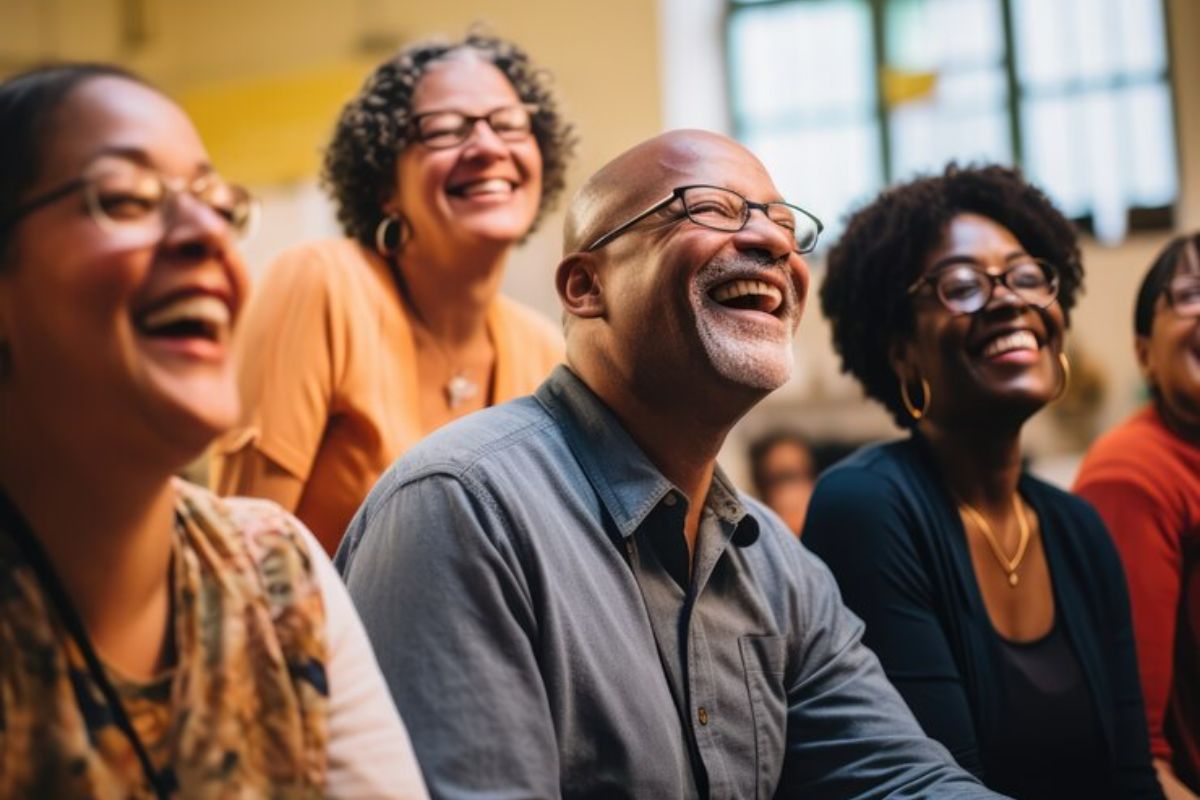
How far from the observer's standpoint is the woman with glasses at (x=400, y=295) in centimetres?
217

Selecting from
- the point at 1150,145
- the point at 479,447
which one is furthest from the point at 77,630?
the point at 1150,145

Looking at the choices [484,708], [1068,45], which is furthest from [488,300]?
[1068,45]

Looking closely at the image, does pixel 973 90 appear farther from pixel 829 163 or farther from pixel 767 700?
pixel 767 700

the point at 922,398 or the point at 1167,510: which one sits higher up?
the point at 922,398

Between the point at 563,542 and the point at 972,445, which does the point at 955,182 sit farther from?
the point at 563,542

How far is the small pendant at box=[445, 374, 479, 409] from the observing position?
234 cm

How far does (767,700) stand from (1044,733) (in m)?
0.57

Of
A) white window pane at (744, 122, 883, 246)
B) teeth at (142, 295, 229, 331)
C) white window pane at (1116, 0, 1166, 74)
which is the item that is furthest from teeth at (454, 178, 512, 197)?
white window pane at (1116, 0, 1166, 74)

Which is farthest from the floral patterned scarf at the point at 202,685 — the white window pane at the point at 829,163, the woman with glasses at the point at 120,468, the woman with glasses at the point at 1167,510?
the white window pane at the point at 829,163

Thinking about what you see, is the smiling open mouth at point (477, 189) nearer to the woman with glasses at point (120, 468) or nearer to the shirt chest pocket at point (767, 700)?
the shirt chest pocket at point (767, 700)

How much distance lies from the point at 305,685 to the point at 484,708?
0.27 m

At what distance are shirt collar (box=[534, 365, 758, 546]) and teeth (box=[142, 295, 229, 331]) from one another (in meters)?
0.64

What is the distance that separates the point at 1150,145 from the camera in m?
6.02

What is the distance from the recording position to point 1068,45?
6.08 metres
